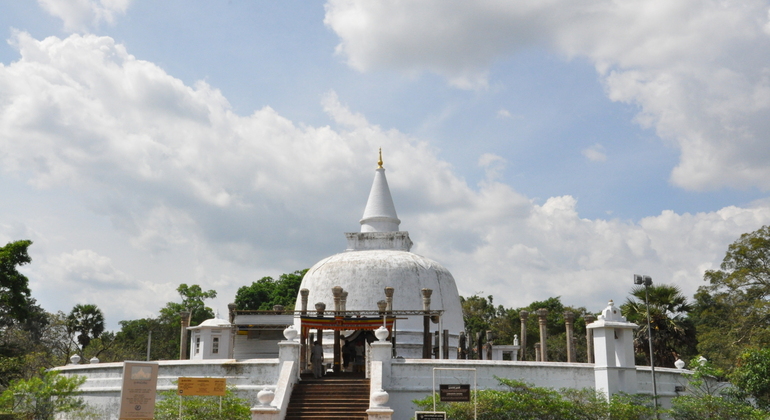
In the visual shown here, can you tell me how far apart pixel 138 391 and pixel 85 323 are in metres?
37.3

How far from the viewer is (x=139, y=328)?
5797 centimetres

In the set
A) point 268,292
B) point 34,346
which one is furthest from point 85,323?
point 268,292

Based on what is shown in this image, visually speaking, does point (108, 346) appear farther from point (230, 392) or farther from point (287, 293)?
point (230, 392)

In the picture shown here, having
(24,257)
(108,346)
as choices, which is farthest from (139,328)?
(24,257)

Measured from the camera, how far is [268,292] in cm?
6266

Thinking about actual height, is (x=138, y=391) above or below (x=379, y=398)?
above

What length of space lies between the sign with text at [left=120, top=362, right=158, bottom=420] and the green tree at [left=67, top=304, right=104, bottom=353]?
1463 inches

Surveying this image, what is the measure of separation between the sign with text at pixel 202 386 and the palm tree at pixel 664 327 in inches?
807

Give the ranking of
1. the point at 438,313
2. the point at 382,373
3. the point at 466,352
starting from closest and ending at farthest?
1. the point at 382,373
2. the point at 438,313
3. the point at 466,352

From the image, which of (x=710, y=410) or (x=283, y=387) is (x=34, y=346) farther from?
(x=710, y=410)

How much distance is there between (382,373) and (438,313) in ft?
15.3

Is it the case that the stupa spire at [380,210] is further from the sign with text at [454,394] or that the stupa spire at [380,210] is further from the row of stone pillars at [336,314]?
the sign with text at [454,394]

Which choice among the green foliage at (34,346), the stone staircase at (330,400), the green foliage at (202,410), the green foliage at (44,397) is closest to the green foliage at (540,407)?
the stone staircase at (330,400)

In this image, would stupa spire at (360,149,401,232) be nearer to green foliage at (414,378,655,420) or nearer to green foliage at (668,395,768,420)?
green foliage at (414,378,655,420)
